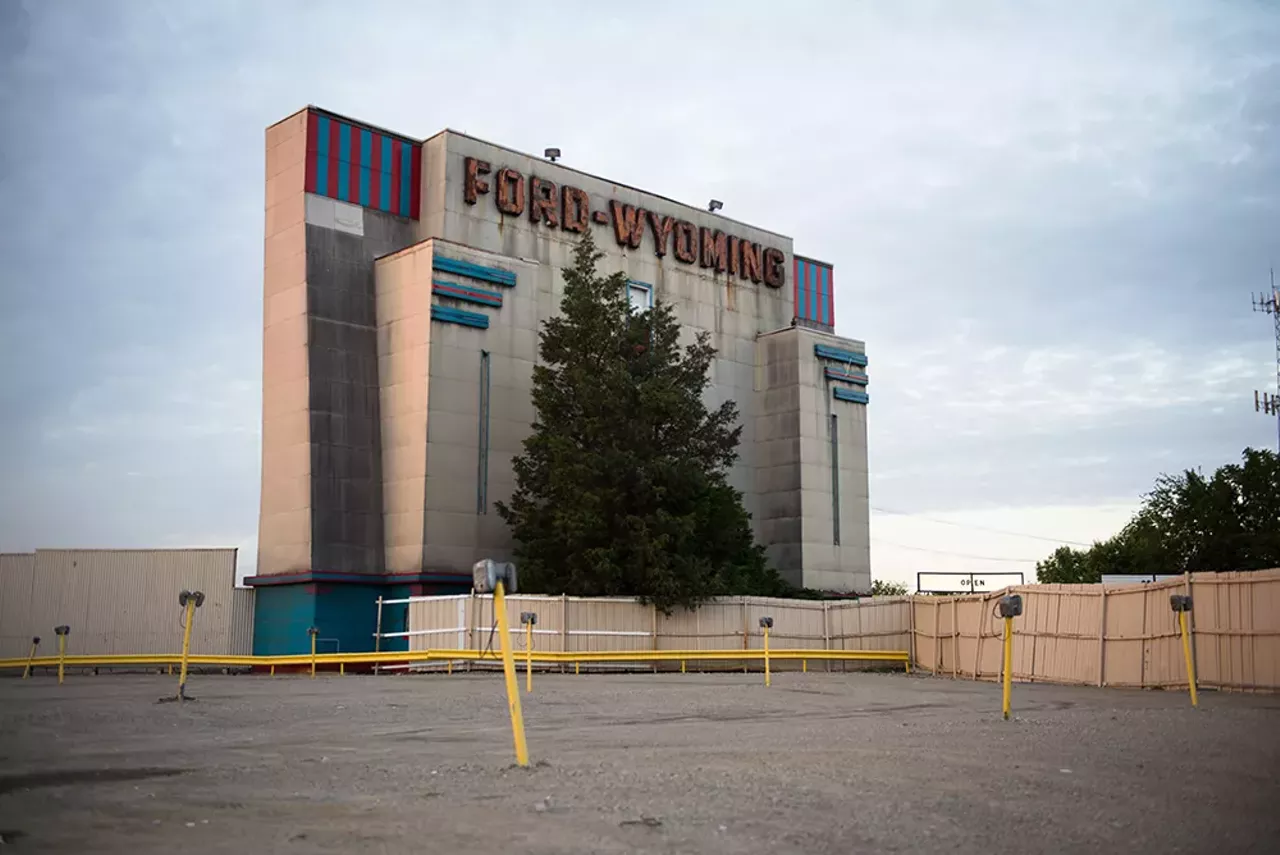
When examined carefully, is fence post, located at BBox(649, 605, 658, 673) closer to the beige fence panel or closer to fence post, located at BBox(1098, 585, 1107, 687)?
fence post, located at BBox(1098, 585, 1107, 687)

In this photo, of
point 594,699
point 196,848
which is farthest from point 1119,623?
point 196,848

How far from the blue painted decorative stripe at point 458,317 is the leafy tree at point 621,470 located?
225 centimetres

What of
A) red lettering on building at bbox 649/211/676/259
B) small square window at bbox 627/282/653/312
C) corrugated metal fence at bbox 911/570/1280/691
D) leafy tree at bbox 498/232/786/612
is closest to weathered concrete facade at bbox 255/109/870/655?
small square window at bbox 627/282/653/312

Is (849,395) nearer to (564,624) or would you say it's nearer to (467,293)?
(467,293)

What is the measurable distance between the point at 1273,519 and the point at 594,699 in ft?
200

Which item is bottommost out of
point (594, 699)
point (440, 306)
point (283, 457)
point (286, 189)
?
point (594, 699)

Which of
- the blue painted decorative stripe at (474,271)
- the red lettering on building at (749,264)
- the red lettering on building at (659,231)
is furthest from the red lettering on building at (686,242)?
the blue painted decorative stripe at (474,271)

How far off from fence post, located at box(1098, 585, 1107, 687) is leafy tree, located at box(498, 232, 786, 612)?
12264 mm

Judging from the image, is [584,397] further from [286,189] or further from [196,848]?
[196,848]

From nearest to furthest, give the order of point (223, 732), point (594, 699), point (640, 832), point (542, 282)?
1. point (640, 832)
2. point (223, 732)
3. point (594, 699)
4. point (542, 282)

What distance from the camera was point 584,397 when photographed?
130 ft

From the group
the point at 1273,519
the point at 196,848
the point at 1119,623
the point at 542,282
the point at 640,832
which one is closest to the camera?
the point at 196,848

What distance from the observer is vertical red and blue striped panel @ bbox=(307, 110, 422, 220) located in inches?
1689

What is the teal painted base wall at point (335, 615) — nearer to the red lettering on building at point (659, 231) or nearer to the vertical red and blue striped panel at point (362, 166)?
the vertical red and blue striped panel at point (362, 166)
